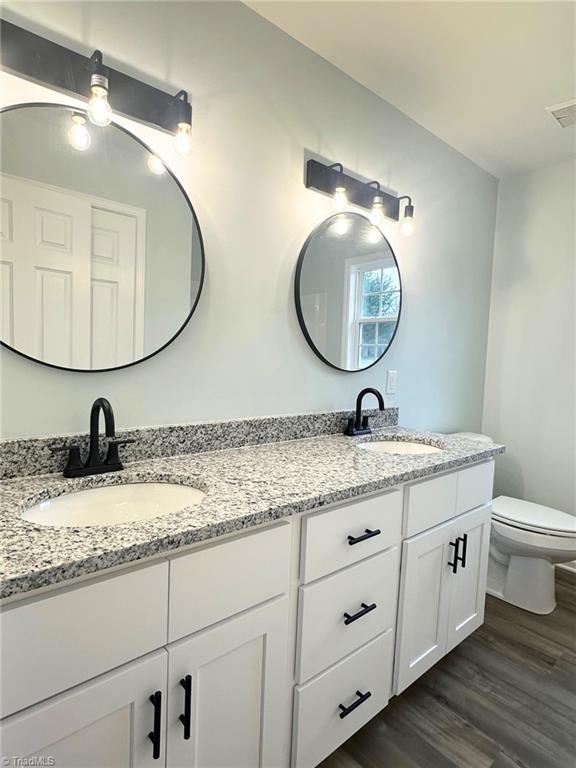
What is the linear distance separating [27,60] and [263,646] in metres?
1.54

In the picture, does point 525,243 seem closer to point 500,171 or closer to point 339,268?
point 500,171

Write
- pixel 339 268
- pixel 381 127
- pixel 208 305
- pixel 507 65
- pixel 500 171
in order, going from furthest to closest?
pixel 500 171 < pixel 381 127 < pixel 339 268 < pixel 507 65 < pixel 208 305

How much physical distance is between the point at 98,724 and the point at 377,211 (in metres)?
1.94

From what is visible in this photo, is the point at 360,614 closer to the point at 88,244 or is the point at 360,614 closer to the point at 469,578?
the point at 469,578

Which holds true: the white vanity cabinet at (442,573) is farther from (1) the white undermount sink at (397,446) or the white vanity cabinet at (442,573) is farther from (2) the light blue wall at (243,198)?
(2) the light blue wall at (243,198)

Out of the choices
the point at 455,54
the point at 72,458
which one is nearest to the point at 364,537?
the point at 72,458

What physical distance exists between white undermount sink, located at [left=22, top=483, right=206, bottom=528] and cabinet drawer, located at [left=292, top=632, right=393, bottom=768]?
0.59 m

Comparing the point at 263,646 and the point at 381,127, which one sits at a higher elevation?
the point at 381,127

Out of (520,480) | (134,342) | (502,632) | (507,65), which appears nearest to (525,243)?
(507,65)

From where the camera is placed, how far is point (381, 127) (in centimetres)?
196

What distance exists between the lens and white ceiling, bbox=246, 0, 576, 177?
4.78ft

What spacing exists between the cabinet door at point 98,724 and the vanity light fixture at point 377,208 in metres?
1.80

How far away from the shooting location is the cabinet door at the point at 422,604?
1.38 meters

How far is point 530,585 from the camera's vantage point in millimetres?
2088
